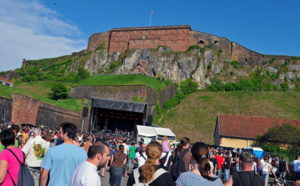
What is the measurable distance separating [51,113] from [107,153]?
35.8 m

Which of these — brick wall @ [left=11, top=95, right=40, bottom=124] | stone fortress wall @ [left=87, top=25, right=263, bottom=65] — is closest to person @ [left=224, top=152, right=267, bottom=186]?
brick wall @ [left=11, top=95, right=40, bottom=124]

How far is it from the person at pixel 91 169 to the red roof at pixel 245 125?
3640cm

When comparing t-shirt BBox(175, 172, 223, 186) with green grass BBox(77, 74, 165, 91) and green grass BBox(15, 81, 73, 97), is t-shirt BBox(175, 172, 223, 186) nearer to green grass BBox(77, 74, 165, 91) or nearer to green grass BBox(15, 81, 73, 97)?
green grass BBox(77, 74, 165, 91)

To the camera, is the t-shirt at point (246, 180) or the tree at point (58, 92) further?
the tree at point (58, 92)

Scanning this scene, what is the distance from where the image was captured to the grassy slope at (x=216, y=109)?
148ft

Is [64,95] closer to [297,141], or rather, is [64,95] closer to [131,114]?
[131,114]

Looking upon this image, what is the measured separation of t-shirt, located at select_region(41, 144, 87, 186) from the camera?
4.16 m

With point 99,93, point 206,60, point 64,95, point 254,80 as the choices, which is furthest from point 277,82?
point 64,95

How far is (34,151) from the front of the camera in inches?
234

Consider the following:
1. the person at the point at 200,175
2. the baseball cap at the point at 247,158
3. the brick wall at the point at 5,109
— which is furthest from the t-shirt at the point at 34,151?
the brick wall at the point at 5,109

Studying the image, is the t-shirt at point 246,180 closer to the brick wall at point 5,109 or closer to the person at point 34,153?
the person at point 34,153

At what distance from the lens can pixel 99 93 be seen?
162ft

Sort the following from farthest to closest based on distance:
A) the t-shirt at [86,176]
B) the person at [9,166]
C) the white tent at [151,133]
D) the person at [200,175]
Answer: the white tent at [151,133], the person at [9,166], the person at [200,175], the t-shirt at [86,176]

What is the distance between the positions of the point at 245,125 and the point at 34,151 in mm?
38405
